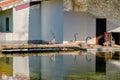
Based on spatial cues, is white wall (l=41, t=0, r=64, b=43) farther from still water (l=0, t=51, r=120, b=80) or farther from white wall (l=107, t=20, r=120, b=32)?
still water (l=0, t=51, r=120, b=80)

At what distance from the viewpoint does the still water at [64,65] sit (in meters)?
10.8

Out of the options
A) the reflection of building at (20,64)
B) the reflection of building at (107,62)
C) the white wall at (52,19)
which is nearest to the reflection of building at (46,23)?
the white wall at (52,19)

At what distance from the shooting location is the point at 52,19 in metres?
22.0

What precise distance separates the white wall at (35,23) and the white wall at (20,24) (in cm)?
35

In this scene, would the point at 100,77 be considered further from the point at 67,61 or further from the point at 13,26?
the point at 13,26

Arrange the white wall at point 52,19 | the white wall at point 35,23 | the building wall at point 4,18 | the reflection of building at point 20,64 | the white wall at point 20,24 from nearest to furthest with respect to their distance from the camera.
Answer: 1. the reflection of building at point 20,64
2. the white wall at point 52,19
3. the white wall at point 20,24
4. the white wall at point 35,23
5. the building wall at point 4,18

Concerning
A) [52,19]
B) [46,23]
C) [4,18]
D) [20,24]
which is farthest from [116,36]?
[4,18]

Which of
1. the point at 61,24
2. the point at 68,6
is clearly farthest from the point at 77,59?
the point at 61,24

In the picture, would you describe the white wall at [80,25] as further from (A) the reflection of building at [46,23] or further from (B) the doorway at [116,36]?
(B) the doorway at [116,36]

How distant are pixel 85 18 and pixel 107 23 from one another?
149 cm

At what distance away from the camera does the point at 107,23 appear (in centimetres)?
2094

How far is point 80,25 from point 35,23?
182 inches

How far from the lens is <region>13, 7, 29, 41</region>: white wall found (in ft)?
77.2

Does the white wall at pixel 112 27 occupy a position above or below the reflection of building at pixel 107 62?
above
